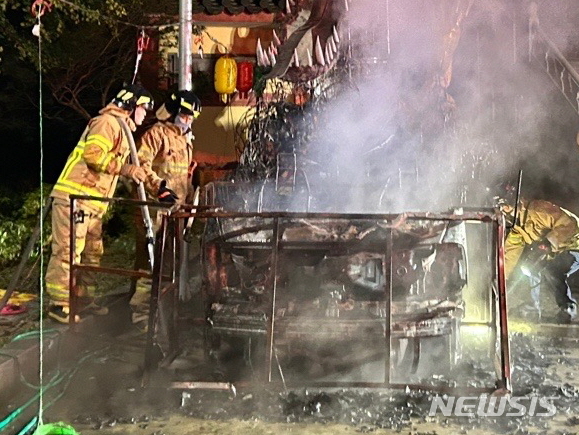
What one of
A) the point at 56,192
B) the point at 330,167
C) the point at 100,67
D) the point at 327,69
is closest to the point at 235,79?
the point at 100,67

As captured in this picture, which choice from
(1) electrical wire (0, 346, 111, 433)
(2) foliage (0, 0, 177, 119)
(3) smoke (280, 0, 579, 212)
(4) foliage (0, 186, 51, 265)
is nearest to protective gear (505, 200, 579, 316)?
(3) smoke (280, 0, 579, 212)

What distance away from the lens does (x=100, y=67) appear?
43.2 ft

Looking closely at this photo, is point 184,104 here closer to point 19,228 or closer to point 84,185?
point 84,185

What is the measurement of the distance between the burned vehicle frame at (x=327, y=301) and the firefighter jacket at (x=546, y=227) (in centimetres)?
275

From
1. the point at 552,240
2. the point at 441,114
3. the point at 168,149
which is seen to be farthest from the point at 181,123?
the point at 552,240

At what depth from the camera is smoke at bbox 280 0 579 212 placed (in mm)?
7758

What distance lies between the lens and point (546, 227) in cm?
763

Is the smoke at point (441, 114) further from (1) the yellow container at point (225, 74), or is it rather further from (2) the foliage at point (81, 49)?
(1) the yellow container at point (225, 74)

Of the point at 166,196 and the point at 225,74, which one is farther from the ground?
the point at 225,74

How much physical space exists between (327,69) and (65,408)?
5.91 meters

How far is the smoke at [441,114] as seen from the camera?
25.5 feet

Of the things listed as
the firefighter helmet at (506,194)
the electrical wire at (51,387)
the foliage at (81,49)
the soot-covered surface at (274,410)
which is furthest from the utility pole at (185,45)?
the soot-covered surface at (274,410)

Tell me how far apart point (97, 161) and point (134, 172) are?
417mm

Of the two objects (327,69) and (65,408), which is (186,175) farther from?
(65,408)
